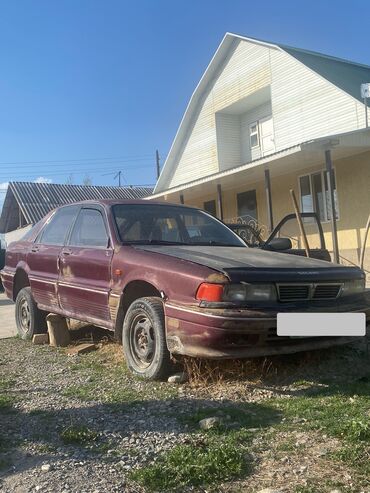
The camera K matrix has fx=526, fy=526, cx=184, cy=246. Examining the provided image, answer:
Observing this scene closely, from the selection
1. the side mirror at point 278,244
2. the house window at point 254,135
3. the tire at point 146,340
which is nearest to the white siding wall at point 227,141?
the house window at point 254,135

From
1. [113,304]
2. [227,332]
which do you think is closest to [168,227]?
[113,304]

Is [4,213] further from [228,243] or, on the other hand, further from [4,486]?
[4,486]

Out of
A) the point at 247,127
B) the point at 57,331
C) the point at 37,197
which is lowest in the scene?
the point at 57,331

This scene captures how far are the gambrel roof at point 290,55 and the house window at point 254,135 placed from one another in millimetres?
2302

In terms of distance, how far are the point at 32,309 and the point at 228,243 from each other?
2.90 metres

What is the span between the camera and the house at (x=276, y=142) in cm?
1292

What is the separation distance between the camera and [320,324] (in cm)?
422

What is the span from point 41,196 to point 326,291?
27.8m

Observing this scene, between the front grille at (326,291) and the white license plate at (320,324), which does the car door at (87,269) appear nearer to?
the white license plate at (320,324)

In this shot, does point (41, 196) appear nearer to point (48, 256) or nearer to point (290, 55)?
point (290, 55)

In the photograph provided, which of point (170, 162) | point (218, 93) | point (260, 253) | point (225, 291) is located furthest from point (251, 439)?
point (170, 162)

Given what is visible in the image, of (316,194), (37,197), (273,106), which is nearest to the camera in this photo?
(316,194)

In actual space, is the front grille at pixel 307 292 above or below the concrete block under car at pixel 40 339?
above

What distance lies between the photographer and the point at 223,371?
15.3ft
